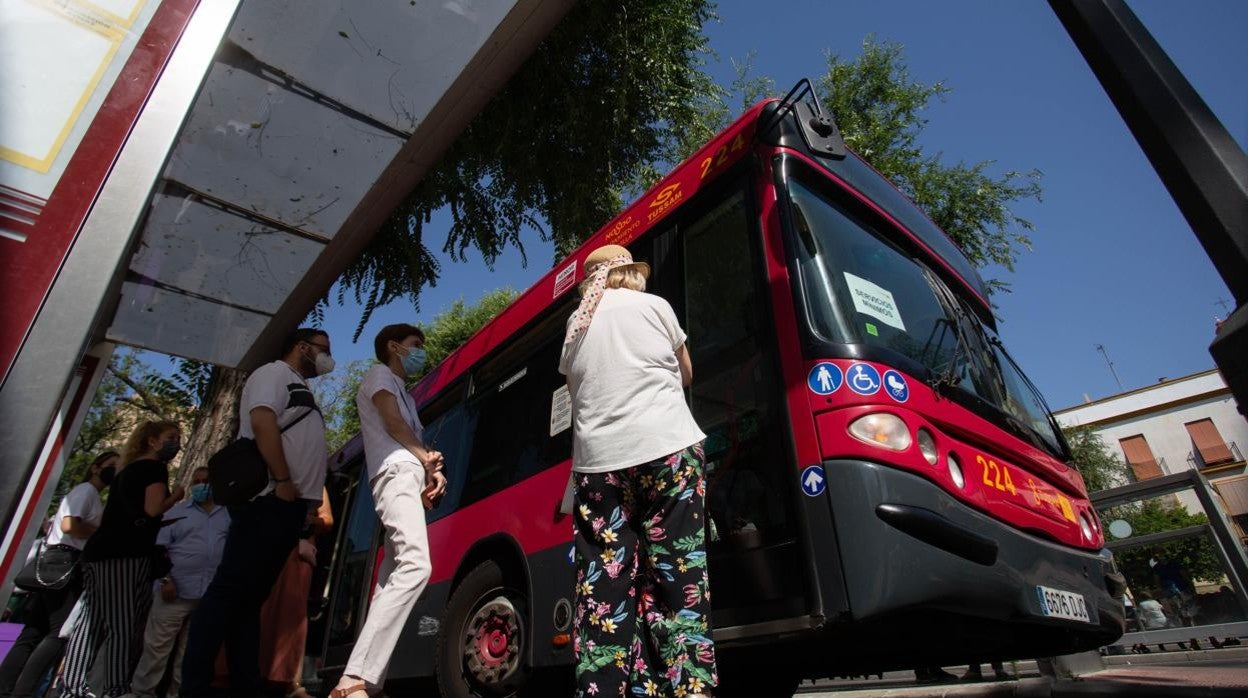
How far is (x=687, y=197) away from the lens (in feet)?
10.6

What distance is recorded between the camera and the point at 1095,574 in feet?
9.32

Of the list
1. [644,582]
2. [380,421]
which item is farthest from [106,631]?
[644,582]

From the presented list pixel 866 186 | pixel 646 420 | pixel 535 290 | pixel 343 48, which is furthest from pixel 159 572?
pixel 866 186

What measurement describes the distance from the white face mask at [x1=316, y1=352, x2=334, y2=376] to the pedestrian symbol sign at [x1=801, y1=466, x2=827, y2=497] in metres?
2.60

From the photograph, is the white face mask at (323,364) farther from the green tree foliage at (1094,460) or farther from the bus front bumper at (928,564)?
the green tree foliage at (1094,460)

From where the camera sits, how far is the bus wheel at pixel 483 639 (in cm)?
323

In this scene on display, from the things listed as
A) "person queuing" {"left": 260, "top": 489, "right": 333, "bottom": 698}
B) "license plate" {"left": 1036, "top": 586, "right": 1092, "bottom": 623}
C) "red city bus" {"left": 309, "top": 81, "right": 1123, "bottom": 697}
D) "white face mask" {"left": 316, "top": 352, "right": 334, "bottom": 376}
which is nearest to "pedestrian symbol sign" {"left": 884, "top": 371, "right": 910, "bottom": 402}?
"red city bus" {"left": 309, "top": 81, "right": 1123, "bottom": 697}

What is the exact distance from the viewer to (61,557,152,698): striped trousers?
363 centimetres

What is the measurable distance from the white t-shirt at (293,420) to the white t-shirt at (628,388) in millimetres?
Answer: 1478

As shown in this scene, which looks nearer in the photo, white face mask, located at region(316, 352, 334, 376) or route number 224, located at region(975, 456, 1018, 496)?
route number 224, located at region(975, 456, 1018, 496)

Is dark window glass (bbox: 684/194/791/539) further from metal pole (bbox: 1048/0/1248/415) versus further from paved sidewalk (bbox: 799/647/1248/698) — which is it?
paved sidewalk (bbox: 799/647/1248/698)

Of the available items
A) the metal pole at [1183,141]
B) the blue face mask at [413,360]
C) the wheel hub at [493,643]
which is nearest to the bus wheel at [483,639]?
the wheel hub at [493,643]

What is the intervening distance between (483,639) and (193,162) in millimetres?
2991

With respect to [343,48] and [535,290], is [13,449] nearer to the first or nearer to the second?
[343,48]
